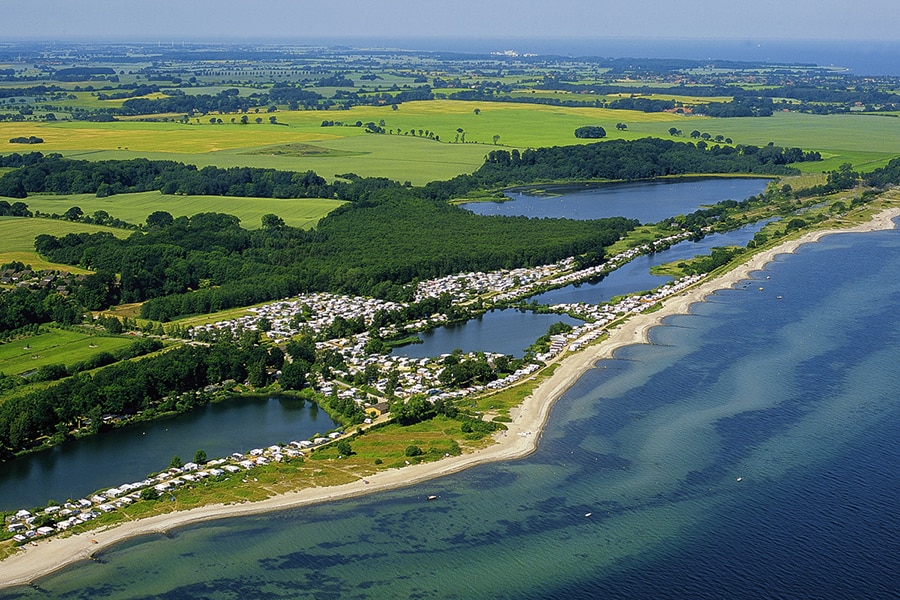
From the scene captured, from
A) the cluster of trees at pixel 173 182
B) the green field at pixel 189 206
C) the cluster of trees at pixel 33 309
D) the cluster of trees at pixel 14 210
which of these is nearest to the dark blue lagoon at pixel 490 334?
the cluster of trees at pixel 33 309

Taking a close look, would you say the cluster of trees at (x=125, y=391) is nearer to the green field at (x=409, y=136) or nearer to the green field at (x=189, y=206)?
the green field at (x=189, y=206)

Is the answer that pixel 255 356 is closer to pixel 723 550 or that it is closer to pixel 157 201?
pixel 723 550

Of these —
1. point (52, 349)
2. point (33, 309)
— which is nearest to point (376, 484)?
point (52, 349)

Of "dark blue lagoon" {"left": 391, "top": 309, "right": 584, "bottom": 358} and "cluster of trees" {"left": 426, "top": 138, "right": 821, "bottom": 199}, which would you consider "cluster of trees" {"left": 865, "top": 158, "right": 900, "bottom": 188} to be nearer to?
"cluster of trees" {"left": 426, "top": 138, "right": 821, "bottom": 199}

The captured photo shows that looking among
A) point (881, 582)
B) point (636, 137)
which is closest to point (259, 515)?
point (881, 582)

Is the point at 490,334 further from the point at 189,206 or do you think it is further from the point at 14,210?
Result: the point at 14,210
